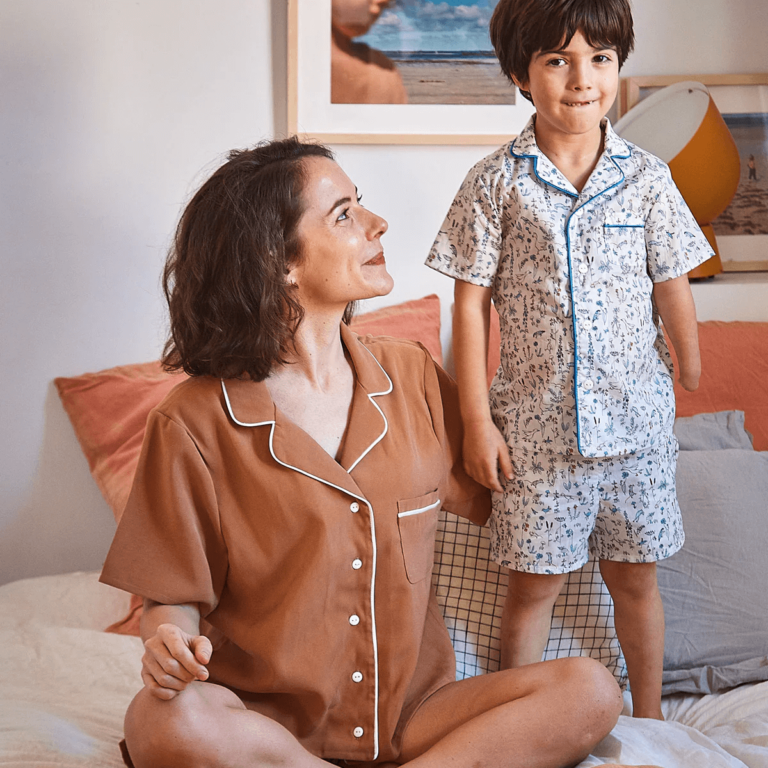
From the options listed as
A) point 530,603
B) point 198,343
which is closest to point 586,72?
point 198,343

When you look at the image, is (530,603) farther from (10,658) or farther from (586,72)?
(10,658)

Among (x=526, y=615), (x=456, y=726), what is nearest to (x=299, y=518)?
(x=456, y=726)

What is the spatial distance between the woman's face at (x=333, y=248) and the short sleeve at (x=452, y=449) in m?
0.19

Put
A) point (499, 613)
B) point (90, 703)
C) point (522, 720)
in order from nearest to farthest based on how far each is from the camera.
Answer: point (522, 720) < point (90, 703) < point (499, 613)

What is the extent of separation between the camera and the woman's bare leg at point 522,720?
1.02m

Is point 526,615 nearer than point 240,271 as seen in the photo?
No

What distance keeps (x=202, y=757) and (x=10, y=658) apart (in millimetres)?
690

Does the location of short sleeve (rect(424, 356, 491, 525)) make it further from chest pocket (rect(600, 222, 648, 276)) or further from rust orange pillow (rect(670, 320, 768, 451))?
rust orange pillow (rect(670, 320, 768, 451))

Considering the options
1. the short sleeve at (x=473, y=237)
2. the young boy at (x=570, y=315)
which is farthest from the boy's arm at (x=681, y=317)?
the short sleeve at (x=473, y=237)

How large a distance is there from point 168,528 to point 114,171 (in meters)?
1.02

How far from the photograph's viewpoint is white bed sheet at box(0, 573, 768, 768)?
1080 mm

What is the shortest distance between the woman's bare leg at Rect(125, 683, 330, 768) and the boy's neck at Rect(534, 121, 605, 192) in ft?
2.70

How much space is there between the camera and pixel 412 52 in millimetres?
1775

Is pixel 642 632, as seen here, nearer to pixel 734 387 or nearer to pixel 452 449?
pixel 452 449
